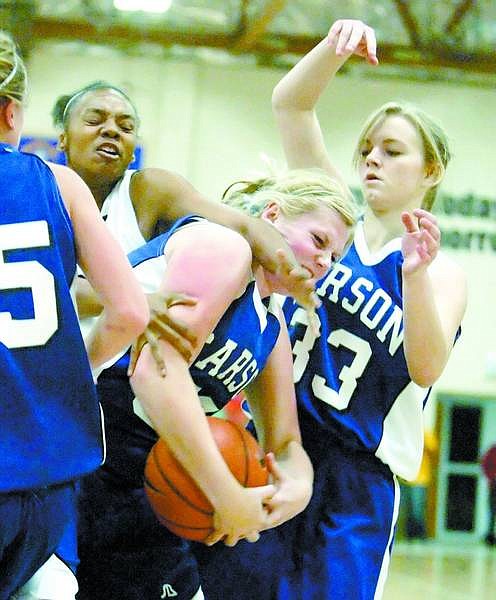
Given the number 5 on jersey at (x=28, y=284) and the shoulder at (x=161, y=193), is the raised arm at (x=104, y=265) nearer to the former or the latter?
the number 5 on jersey at (x=28, y=284)

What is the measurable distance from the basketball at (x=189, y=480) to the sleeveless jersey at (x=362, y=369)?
674 millimetres

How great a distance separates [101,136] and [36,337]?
1.50 m

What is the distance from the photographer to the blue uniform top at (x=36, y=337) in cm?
247

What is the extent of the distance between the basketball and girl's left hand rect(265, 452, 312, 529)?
9cm

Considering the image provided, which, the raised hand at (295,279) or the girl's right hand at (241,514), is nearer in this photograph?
the girl's right hand at (241,514)

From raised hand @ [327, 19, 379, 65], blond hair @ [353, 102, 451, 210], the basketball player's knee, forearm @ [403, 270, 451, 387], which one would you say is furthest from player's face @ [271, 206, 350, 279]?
the basketball player's knee

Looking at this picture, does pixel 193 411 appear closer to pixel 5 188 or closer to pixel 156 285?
pixel 156 285

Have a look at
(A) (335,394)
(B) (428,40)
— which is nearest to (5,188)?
(A) (335,394)

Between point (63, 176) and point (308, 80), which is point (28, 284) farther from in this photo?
point (308, 80)

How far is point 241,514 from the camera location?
2971mm

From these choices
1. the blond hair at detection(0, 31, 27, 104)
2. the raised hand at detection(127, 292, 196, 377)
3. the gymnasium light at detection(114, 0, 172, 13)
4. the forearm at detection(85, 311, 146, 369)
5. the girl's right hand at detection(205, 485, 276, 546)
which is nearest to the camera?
the blond hair at detection(0, 31, 27, 104)

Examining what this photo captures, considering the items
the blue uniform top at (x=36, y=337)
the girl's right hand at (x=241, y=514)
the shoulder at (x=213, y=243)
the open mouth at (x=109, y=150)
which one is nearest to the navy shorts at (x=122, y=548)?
the girl's right hand at (x=241, y=514)

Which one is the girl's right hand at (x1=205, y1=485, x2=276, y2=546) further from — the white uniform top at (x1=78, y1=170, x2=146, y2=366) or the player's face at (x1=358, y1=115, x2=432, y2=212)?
the player's face at (x1=358, y1=115, x2=432, y2=212)

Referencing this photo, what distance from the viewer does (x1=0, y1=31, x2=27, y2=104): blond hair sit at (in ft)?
8.50
